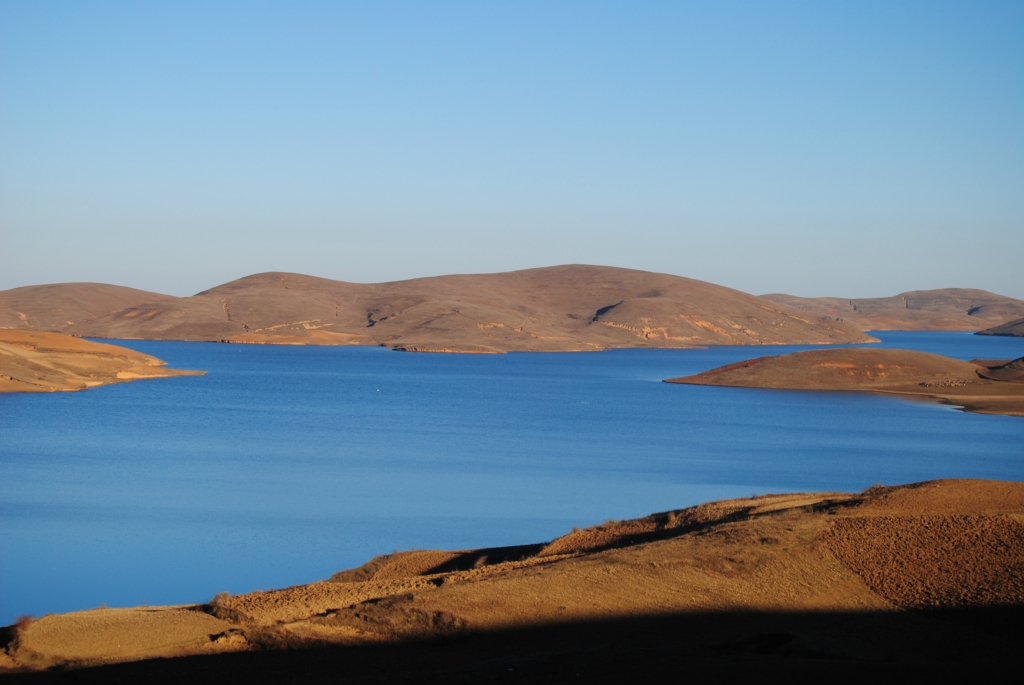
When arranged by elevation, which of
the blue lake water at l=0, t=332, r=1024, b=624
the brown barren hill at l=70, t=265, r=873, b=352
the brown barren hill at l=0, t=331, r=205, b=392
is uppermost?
the brown barren hill at l=70, t=265, r=873, b=352

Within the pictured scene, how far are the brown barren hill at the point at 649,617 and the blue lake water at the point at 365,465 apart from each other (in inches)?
225

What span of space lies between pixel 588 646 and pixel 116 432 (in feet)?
131

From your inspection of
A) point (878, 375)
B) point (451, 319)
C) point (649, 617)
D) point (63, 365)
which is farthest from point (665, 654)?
point (451, 319)

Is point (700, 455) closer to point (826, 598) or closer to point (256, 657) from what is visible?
point (826, 598)

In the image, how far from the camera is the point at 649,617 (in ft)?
48.4

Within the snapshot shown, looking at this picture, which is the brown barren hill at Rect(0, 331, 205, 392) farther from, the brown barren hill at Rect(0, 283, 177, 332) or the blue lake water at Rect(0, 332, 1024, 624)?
the brown barren hill at Rect(0, 283, 177, 332)

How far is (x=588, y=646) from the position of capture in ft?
44.0

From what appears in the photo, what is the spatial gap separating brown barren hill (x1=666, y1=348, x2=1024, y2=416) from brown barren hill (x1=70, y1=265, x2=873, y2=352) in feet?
205

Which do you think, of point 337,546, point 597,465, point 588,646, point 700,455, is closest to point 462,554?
point 337,546

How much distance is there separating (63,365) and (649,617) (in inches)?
2962

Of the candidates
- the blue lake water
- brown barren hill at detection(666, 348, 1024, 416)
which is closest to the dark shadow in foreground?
the blue lake water

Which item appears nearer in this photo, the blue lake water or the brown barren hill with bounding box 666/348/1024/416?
the blue lake water

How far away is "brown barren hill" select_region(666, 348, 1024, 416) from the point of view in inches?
3054

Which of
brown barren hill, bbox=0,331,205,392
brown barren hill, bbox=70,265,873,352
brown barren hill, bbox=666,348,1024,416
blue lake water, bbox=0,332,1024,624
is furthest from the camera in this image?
brown barren hill, bbox=70,265,873,352
